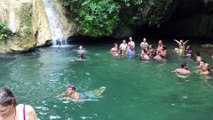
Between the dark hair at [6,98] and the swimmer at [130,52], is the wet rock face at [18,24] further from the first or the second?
the dark hair at [6,98]

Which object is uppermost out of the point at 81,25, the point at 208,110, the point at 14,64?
the point at 81,25

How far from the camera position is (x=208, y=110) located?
1341 cm

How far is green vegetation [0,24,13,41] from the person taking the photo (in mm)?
21922

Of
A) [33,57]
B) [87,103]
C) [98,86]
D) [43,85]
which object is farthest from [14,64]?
[87,103]

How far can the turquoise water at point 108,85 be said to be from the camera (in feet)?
43.2

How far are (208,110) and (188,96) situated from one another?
5.50 feet

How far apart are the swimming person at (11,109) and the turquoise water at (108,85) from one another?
29.1 feet

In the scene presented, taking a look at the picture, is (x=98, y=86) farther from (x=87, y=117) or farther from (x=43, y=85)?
(x=87, y=117)

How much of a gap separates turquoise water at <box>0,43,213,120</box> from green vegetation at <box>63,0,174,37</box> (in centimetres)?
197

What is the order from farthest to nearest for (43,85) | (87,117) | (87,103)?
(43,85) < (87,103) < (87,117)

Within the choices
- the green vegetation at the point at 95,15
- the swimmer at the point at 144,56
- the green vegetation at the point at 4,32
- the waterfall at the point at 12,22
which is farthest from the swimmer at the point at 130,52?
the green vegetation at the point at 4,32

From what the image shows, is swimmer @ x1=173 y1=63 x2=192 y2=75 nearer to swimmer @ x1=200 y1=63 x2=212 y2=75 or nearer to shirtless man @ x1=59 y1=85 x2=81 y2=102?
swimmer @ x1=200 y1=63 x2=212 y2=75

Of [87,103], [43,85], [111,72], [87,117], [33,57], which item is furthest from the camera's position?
[33,57]

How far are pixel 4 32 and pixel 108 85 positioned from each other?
330 inches
